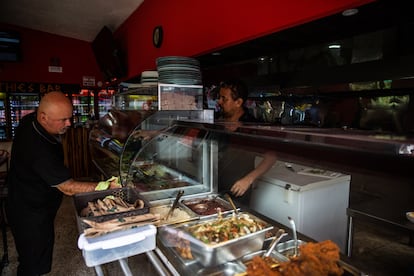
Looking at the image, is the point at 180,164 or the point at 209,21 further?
the point at 209,21

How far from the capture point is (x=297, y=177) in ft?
6.45

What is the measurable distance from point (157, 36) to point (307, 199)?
3141mm

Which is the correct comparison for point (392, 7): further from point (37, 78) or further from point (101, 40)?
point (37, 78)

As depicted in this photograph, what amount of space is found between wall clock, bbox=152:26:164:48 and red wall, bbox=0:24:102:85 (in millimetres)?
3859

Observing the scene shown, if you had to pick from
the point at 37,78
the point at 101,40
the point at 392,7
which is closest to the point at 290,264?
the point at 392,7

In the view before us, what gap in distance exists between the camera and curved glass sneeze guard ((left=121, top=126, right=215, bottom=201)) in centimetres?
202

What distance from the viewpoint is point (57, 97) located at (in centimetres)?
230

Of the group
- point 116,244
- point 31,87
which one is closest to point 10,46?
point 31,87

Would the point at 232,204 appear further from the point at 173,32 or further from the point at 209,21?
the point at 173,32

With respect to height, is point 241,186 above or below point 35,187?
above

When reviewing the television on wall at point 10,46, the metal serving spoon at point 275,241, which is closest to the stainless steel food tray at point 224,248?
the metal serving spoon at point 275,241

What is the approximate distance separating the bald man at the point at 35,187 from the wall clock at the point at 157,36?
1939 mm

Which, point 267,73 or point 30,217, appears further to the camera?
point 267,73

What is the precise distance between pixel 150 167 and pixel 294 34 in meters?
1.46
